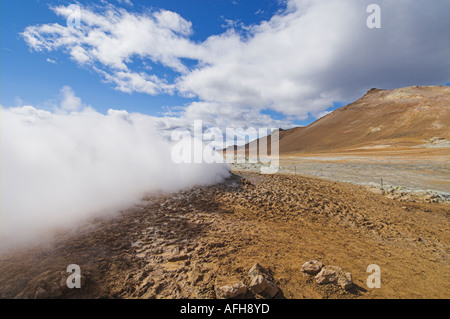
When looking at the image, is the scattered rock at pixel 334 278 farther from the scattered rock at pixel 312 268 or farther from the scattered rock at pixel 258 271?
the scattered rock at pixel 258 271

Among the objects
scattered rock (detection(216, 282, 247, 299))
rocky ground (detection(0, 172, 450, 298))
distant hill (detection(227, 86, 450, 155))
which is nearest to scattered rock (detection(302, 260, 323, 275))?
rocky ground (detection(0, 172, 450, 298))

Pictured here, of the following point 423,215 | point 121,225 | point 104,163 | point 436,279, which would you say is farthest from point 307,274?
point 104,163

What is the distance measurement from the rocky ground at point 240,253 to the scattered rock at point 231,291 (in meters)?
0.01

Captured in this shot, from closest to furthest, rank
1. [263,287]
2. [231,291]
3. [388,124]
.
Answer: [231,291] < [263,287] < [388,124]

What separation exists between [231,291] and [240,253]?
1.28 meters

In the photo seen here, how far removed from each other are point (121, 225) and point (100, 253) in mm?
1343

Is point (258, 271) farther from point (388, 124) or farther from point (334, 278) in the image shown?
point (388, 124)

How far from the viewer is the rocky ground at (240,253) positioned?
10.2ft

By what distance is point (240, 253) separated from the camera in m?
4.18

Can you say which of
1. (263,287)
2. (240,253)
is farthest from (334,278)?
(240,253)

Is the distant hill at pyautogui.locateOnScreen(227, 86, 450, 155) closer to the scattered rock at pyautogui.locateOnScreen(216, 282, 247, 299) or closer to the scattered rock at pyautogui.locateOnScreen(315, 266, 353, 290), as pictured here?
the scattered rock at pyautogui.locateOnScreen(315, 266, 353, 290)

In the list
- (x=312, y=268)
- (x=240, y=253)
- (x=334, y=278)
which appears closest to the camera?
(x=334, y=278)

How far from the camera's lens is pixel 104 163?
858 centimetres
